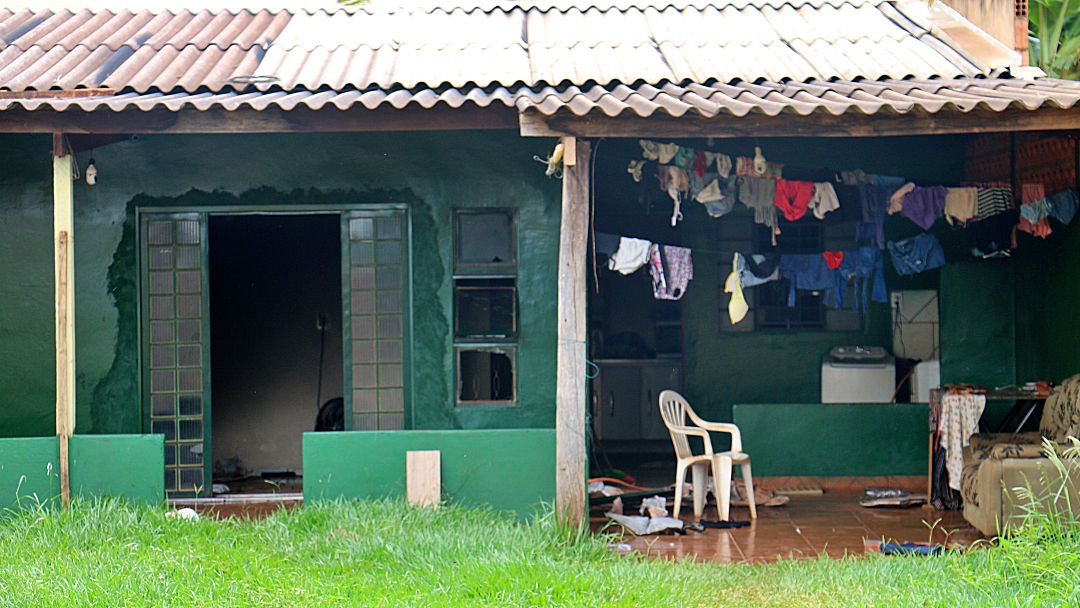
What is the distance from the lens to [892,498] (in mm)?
8477

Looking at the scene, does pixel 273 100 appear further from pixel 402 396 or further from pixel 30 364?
pixel 30 364

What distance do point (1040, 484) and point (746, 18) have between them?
481 centimetres

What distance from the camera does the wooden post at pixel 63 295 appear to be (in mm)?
6781

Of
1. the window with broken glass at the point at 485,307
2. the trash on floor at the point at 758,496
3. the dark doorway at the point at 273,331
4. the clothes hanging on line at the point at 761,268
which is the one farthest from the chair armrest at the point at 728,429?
the dark doorway at the point at 273,331

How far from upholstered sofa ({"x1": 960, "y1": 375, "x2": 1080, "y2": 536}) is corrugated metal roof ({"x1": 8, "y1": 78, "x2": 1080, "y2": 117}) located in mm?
2284

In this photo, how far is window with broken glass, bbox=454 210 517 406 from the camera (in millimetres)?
7766

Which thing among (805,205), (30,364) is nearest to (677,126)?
(805,205)

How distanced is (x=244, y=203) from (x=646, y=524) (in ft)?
12.9

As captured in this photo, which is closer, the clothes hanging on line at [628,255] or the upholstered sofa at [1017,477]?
the upholstered sofa at [1017,477]

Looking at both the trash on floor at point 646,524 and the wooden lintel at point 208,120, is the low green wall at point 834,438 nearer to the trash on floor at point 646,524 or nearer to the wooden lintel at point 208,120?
the trash on floor at point 646,524

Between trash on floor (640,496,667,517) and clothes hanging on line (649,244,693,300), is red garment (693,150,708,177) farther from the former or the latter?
trash on floor (640,496,667,517)

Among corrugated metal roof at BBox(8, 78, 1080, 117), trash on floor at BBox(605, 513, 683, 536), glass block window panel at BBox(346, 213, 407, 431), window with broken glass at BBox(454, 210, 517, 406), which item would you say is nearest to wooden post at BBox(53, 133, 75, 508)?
corrugated metal roof at BBox(8, 78, 1080, 117)

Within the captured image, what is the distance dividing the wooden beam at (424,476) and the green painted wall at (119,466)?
67.6 inches

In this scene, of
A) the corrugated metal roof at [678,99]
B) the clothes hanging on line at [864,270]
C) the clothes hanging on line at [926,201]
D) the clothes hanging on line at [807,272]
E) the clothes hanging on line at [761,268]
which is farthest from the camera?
the clothes hanging on line at [761,268]
